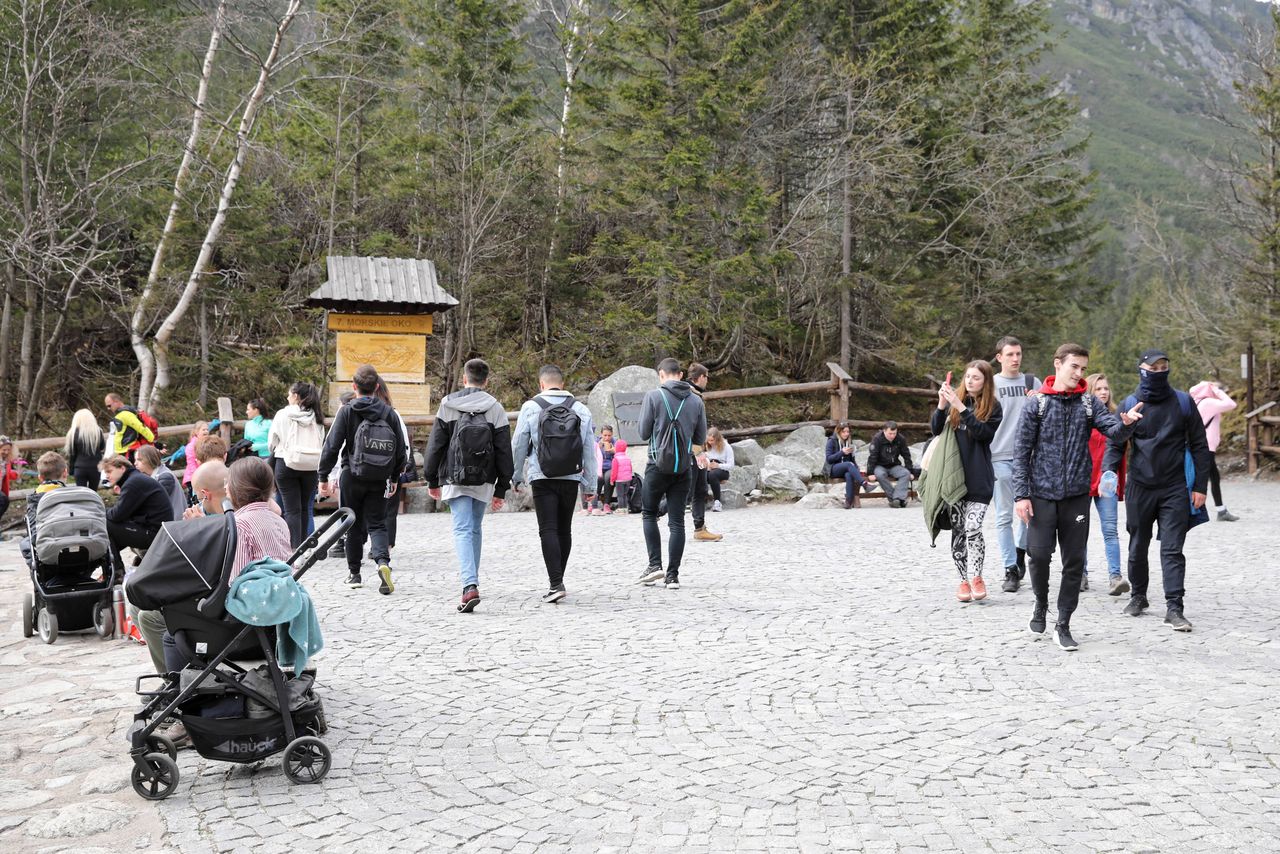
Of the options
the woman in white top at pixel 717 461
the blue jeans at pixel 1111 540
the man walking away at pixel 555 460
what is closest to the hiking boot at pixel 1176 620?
the blue jeans at pixel 1111 540

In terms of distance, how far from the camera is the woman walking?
9.34 m

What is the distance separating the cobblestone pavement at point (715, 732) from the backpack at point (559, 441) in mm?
1049

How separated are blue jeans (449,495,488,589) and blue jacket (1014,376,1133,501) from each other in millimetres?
3777

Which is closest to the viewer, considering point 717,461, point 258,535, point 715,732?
point 258,535

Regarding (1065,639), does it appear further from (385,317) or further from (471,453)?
(385,317)

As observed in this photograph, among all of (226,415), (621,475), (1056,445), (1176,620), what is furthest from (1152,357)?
(226,415)

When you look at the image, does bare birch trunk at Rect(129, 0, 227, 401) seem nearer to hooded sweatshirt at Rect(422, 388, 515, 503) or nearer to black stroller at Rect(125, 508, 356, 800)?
hooded sweatshirt at Rect(422, 388, 515, 503)

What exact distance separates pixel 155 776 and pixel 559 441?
4191 mm

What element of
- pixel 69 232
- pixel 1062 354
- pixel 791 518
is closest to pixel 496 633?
pixel 1062 354

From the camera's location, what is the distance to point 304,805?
12.9ft

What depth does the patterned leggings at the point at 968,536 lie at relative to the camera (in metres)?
7.77

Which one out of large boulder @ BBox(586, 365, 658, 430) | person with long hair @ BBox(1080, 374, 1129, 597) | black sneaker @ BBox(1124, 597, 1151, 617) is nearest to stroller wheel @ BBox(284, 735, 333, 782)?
black sneaker @ BBox(1124, 597, 1151, 617)

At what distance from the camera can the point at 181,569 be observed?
4.23 metres

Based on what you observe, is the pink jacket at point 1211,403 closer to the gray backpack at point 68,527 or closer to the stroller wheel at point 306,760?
the stroller wheel at point 306,760
